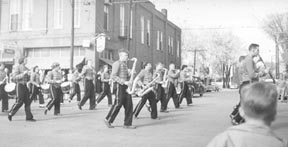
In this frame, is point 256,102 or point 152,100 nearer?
point 256,102

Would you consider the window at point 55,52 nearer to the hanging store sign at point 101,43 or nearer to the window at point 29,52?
the window at point 29,52

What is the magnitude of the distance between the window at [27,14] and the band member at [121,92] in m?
22.9

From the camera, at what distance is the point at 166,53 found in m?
51.0

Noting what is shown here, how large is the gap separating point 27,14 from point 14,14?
1475 millimetres

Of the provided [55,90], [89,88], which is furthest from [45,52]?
[55,90]

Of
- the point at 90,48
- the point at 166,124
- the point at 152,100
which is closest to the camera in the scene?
the point at 166,124

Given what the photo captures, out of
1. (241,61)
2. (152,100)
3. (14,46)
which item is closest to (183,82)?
(152,100)

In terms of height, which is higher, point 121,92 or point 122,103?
point 121,92

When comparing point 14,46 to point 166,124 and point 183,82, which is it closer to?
point 183,82

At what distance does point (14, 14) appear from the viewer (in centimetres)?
3028

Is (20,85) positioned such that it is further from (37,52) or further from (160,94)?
(37,52)

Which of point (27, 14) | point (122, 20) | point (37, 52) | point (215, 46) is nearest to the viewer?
point (37, 52)

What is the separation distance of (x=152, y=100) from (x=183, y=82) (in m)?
5.75

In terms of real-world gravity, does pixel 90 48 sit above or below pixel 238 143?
above
